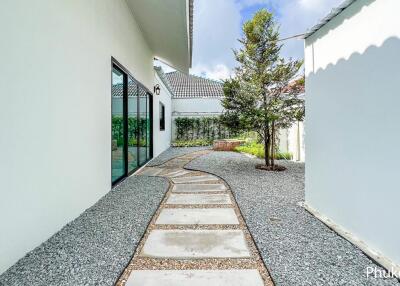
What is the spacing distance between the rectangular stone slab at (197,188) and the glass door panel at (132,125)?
1.78 meters

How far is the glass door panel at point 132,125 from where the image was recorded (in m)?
6.89

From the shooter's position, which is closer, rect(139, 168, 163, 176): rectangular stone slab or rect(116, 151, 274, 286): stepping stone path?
rect(116, 151, 274, 286): stepping stone path

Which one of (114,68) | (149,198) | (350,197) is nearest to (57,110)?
(149,198)

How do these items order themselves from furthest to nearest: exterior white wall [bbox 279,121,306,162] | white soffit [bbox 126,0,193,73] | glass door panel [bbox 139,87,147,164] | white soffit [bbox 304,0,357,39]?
exterior white wall [bbox 279,121,306,162]
glass door panel [bbox 139,87,147,164]
white soffit [bbox 126,0,193,73]
white soffit [bbox 304,0,357,39]

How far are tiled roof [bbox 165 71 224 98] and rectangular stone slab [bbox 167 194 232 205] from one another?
16342 mm

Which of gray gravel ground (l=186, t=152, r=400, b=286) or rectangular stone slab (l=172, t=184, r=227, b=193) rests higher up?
rectangular stone slab (l=172, t=184, r=227, b=193)

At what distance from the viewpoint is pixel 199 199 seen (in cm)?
489

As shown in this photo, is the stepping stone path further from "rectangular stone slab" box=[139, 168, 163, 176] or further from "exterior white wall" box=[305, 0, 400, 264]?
"rectangular stone slab" box=[139, 168, 163, 176]

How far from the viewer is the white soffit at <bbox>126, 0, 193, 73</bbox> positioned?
608 centimetres

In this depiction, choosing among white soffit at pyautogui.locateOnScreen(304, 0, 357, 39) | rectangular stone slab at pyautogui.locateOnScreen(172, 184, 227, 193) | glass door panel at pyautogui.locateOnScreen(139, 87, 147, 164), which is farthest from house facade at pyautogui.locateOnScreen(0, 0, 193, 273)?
white soffit at pyautogui.locateOnScreen(304, 0, 357, 39)

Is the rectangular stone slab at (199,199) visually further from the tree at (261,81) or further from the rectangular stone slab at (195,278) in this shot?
the tree at (261,81)

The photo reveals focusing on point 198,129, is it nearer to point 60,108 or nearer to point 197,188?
point 197,188

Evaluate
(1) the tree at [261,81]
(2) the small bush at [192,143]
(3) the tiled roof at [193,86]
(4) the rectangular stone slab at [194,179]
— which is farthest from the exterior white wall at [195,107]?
(4) the rectangular stone slab at [194,179]

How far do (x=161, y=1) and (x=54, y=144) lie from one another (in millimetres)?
4215
